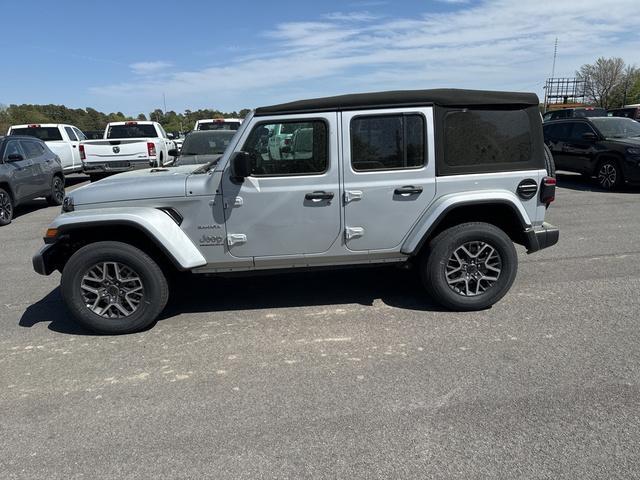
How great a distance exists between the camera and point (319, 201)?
14.2 ft

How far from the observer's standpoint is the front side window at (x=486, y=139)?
440 centimetres

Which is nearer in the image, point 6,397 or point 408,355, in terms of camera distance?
point 6,397

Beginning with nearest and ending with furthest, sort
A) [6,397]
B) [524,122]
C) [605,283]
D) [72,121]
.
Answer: [6,397]
[524,122]
[605,283]
[72,121]

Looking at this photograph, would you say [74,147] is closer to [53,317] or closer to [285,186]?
[53,317]

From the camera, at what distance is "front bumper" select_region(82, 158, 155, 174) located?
13047 millimetres

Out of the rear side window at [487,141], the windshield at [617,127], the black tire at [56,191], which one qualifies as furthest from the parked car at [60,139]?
the windshield at [617,127]

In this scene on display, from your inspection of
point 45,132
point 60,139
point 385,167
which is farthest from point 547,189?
point 45,132

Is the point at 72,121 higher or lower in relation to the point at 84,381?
higher

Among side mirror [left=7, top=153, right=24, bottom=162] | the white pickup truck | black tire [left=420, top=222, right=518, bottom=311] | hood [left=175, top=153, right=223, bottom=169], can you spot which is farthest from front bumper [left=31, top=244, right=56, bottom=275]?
the white pickup truck

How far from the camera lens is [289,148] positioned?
4.31 meters

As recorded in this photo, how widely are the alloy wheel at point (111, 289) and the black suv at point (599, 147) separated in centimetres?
1049

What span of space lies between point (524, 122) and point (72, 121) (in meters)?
74.6

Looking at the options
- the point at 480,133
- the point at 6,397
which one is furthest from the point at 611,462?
the point at 6,397

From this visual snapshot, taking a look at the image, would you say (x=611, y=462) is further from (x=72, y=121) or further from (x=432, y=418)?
(x=72, y=121)
